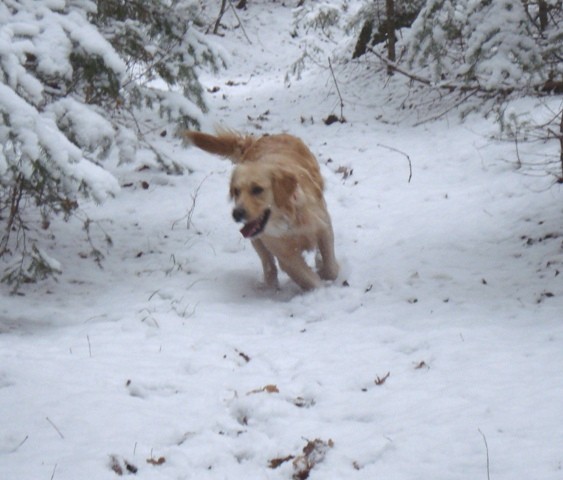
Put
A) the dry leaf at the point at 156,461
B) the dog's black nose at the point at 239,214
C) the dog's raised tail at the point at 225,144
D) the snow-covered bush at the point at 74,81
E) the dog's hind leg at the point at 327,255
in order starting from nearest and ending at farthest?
1. the dry leaf at the point at 156,461
2. the snow-covered bush at the point at 74,81
3. the dog's black nose at the point at 239,214
4. the dog's hind leg at the point at 327,255
5. the dog's raised tail at the point at 225,144

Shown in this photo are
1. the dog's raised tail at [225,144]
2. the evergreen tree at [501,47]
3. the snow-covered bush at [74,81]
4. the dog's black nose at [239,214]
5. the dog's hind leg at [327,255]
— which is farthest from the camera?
the dog's raised tail at [225,144]

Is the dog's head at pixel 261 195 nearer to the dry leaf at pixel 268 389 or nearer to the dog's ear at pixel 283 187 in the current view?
the dog's ear at pixel 283 187

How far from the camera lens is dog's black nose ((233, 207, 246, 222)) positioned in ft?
14.9

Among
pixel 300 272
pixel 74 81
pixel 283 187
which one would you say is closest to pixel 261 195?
pixel 283 187

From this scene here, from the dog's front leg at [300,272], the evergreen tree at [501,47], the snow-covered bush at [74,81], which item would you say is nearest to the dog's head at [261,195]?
the dog's front leg at [300,272]

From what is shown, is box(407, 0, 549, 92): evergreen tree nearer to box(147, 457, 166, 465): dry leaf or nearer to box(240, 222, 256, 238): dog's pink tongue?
box(240, 222, 256, 238): dog's pink tongue

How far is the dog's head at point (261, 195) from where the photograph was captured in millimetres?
4598

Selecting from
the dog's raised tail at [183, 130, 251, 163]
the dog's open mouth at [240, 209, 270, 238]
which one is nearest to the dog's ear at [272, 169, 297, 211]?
the dog's open mouth at [240, 209, 270, 238]

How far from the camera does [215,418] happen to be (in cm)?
292

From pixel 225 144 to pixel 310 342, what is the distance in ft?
8.10

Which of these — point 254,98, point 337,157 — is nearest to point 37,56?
point 337,157

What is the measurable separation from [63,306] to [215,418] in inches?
85.4

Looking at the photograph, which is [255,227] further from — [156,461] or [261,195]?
[156,461]

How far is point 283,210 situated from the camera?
475 centimetres
